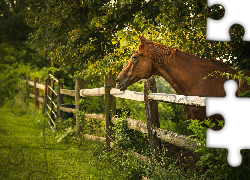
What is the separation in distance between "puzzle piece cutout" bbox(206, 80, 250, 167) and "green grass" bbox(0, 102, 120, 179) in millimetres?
2111

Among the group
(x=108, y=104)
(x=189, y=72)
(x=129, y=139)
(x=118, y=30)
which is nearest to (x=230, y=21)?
(x=189, y=72)

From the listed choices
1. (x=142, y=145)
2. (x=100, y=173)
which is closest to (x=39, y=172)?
(x=100, y=173)

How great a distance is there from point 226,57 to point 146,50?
2.45 metres

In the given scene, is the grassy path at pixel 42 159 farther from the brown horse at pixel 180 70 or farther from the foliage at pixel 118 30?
the foliage at pixel 118 30

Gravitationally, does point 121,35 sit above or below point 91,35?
below

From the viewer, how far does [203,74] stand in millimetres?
3498

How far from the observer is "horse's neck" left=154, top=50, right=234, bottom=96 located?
11.4 ft

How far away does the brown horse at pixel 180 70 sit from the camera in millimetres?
3453

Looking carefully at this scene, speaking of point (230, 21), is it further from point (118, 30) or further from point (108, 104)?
point (118, 30)

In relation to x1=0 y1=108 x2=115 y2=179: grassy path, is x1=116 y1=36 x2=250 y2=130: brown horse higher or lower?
higher

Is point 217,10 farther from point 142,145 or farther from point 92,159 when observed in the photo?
point 92,159

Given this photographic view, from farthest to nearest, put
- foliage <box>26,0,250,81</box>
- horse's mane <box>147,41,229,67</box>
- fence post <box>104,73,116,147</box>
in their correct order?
1. fence post <box>104,73,116,147</box>
2. foliage <box>26,0,250,81</box>
3. horse's mane <box>147,41,229,67</box>

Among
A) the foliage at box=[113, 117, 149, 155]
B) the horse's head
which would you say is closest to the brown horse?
the horse's head

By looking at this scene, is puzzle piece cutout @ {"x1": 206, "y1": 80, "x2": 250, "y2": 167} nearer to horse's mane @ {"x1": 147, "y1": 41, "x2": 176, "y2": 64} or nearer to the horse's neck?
the horse's neck
